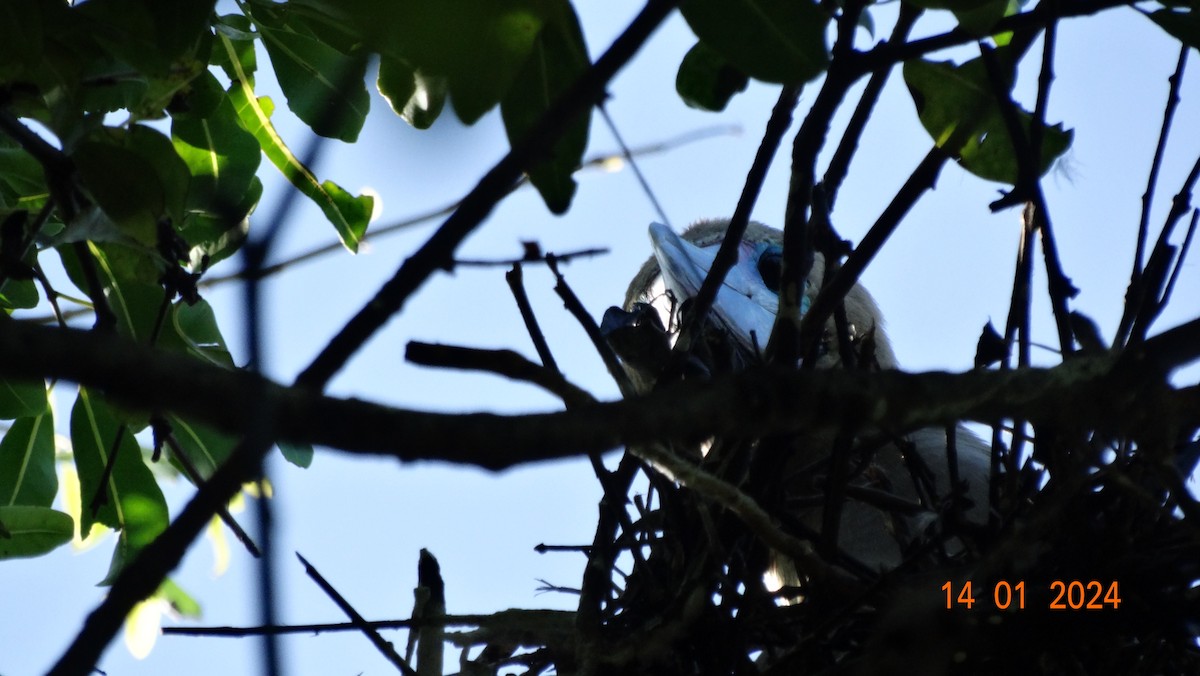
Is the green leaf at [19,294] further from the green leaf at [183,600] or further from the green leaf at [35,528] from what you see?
the green leaf at [183,600]

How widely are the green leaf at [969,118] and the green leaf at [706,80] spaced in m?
0.22

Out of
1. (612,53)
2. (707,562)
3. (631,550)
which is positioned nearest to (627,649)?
(707,562)

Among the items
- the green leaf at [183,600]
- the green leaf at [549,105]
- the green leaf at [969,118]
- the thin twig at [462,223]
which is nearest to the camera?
the thin twig at [462,223]

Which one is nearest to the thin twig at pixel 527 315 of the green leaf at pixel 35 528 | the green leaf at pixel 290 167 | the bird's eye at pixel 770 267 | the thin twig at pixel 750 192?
the thin twig at pixel 750 192

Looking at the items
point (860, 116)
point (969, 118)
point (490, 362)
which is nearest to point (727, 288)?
point (860, 116)

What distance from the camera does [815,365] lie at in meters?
1.68

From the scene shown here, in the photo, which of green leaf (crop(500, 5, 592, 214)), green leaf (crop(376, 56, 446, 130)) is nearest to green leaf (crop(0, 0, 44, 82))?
green leaf (crop(376, 56, 446, 130))

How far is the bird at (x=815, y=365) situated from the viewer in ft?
5.42

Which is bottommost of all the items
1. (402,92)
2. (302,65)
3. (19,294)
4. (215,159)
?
(402,92)

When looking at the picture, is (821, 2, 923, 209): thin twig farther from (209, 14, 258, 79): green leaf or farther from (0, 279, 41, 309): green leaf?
(0, 279, 41, 309): green leaf

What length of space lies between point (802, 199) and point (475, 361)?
755mm

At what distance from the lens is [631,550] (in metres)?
1.67

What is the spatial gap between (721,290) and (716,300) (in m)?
0.07

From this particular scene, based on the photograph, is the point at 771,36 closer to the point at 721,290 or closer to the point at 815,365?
the point at 815,365
